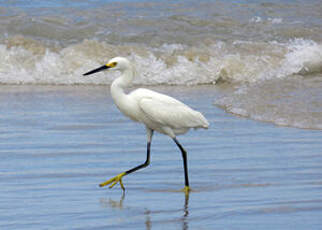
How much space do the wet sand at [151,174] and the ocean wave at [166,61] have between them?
3.92 m

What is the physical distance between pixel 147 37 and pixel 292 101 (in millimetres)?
7316

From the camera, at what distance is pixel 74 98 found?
11.4 metres

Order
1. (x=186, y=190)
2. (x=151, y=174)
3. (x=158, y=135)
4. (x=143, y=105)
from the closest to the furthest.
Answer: (x=186, y=190)
(x=143, y=105)
(x=151, y=174)
(x=158, y=135)

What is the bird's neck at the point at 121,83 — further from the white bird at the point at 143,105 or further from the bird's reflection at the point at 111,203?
the bird's reflection at the point at 111,203

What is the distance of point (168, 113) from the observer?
6.36 meters

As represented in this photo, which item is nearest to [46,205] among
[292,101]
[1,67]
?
[292,101]

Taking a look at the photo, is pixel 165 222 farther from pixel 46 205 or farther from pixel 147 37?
pixel 147 37

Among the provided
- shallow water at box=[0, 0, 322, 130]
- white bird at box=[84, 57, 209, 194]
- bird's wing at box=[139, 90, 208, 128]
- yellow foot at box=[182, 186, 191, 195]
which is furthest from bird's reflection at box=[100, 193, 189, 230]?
shallow water at box=[0, 0, 322, 130]

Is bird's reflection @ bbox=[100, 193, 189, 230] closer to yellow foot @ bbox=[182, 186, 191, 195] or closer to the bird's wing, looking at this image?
yellow foot @ bbox=[182, 186, 191, 195]

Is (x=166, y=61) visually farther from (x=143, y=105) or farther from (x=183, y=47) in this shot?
(x=143, y=105)

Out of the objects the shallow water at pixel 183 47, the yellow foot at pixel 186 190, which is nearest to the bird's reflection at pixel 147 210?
the yellow foot at pixel 186 190

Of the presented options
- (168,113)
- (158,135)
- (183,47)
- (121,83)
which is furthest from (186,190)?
(183,47)

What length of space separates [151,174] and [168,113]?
529 mm

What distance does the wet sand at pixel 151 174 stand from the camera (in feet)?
16.3
